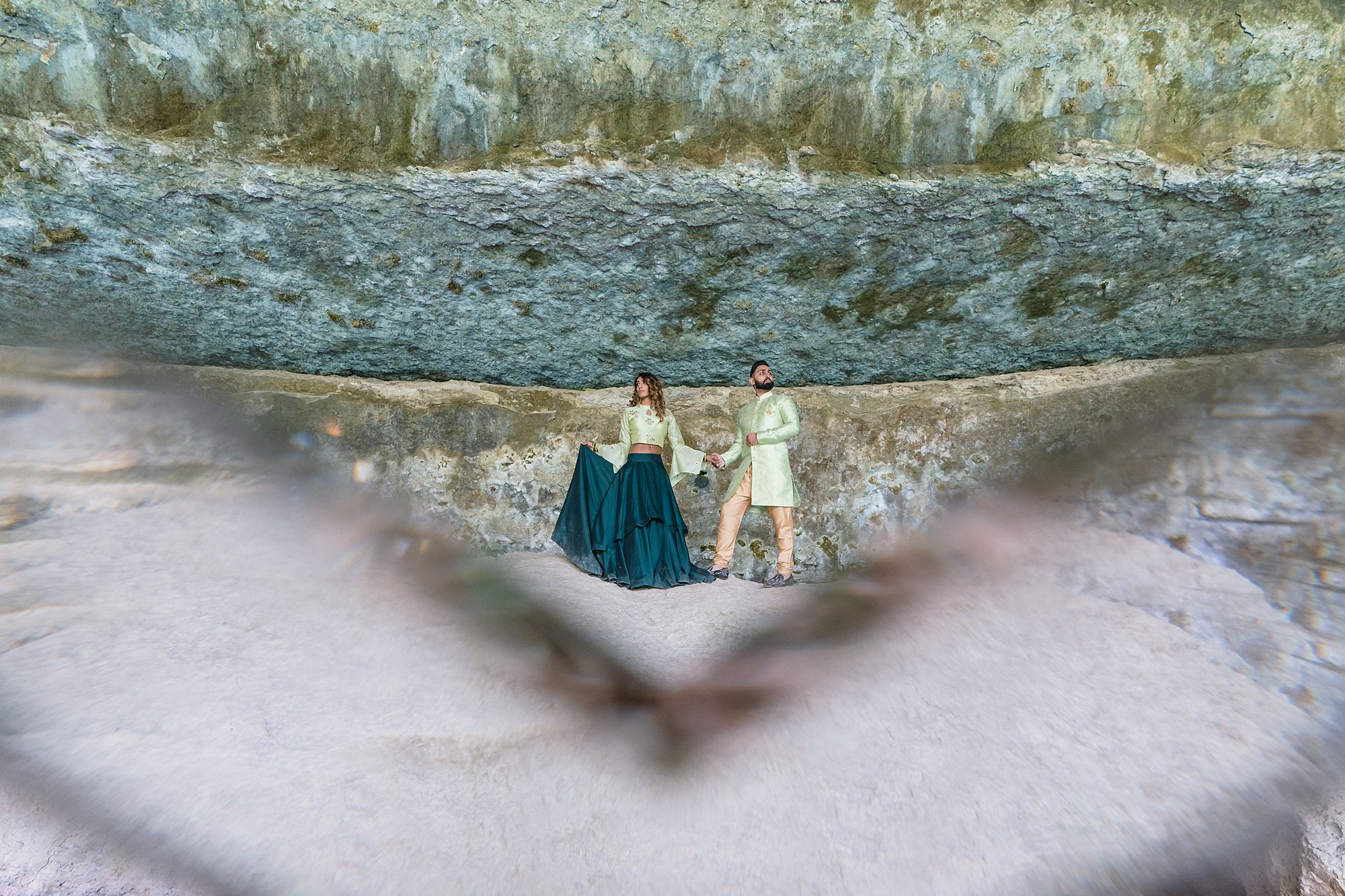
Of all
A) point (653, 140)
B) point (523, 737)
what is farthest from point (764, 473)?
point (523, 737)

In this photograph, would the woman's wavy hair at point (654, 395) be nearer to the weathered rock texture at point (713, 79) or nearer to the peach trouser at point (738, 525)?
the peach trouser at point (738, 525)

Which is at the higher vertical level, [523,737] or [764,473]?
[764,473]

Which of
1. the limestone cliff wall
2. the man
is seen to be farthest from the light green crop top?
the limestone cliff wall

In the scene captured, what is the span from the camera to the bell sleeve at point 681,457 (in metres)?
5.35

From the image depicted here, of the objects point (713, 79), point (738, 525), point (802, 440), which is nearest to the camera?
point (713, 79)

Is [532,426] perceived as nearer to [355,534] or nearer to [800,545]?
[355,534]

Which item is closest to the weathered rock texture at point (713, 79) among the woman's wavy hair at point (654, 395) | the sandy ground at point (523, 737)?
the woman's wavy hair at point (654, 395)

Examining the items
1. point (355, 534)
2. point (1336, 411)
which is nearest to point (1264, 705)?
point (1336, 411)

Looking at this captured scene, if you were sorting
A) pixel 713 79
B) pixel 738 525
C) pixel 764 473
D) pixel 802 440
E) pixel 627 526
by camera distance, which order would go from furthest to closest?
1. pixel 802 440
2. pixel 738 525
3. pixel 627 526
4. pixel 764 473
5. pixel 713 79

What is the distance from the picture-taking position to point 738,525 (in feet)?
17.6

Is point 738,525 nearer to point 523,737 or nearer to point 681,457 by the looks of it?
point 681,457

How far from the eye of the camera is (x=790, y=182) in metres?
4.07

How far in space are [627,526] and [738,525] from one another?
755 mm

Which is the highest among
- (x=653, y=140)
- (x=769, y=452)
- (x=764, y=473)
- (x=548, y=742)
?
(x=653, y=140)
